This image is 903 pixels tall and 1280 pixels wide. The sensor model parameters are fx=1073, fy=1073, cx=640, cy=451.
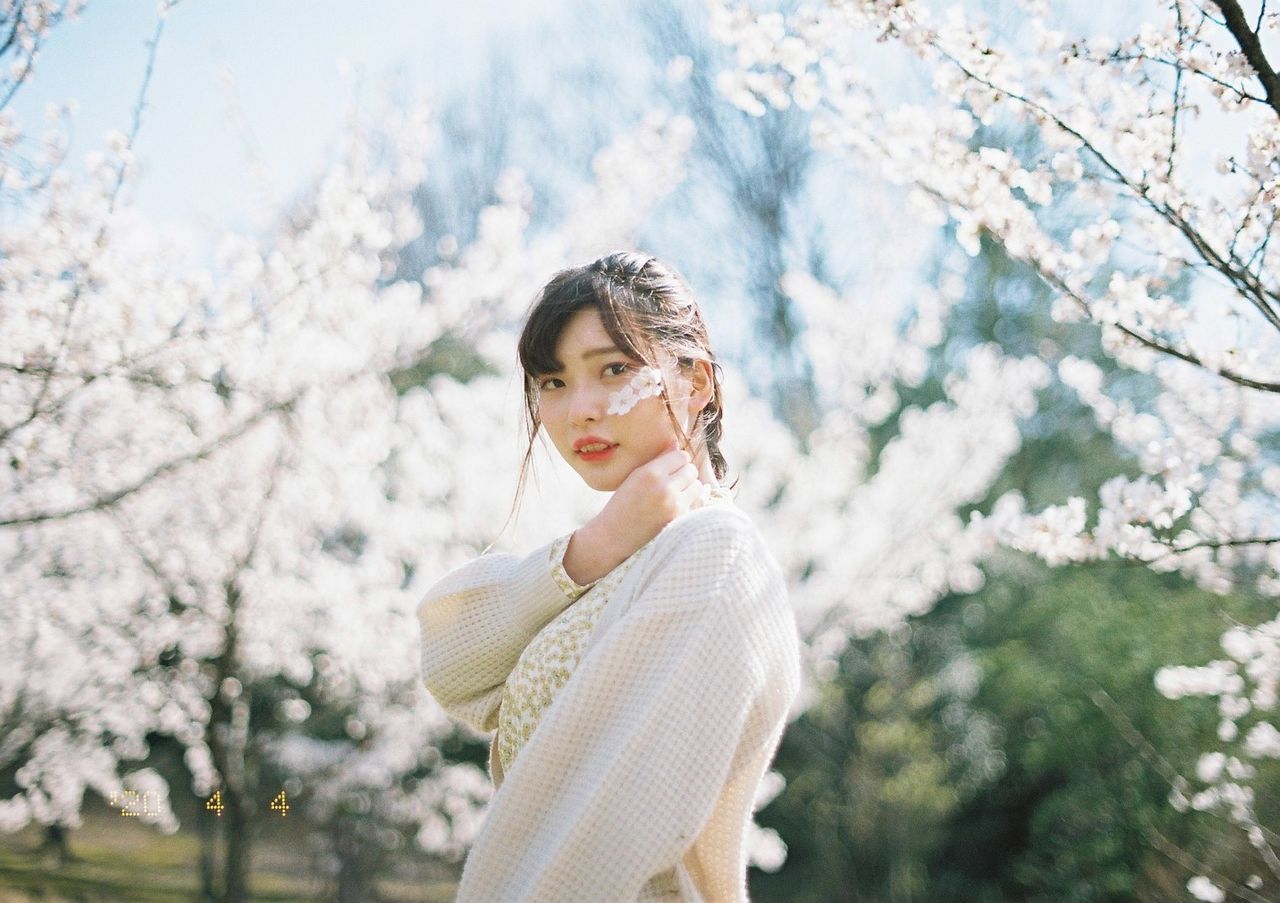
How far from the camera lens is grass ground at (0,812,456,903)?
6578mm

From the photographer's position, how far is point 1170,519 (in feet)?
7.27

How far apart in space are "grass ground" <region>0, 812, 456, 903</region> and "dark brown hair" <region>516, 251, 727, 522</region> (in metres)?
6.44

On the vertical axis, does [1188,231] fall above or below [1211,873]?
above

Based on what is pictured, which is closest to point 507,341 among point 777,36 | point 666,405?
point 777,36

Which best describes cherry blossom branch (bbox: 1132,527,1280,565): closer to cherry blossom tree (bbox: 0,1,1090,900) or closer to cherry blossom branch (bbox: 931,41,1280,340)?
cherry blossom branch (bbox: 931,41,1280,340)

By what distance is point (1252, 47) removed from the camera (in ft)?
4.64

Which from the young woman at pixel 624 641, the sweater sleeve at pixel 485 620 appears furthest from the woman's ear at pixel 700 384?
the sweater sleeve at pixel 485 620

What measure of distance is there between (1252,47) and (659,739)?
120 cm

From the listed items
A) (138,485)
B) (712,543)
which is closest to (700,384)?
(712,543)

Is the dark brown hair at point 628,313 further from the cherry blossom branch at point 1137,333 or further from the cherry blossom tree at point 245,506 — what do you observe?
the cherry blossom tree at point 245,506

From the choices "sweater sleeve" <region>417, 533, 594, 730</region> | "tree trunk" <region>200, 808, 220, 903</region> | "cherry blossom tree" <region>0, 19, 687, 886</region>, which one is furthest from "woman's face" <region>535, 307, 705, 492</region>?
"tree trunk" <region>200, 808, 220, 903</region>

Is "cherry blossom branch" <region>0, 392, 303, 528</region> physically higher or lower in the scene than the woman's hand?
lower

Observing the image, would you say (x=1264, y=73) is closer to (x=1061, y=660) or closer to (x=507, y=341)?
(x=507, y=341)

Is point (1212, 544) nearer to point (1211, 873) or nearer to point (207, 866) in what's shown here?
point (1211, 873)
